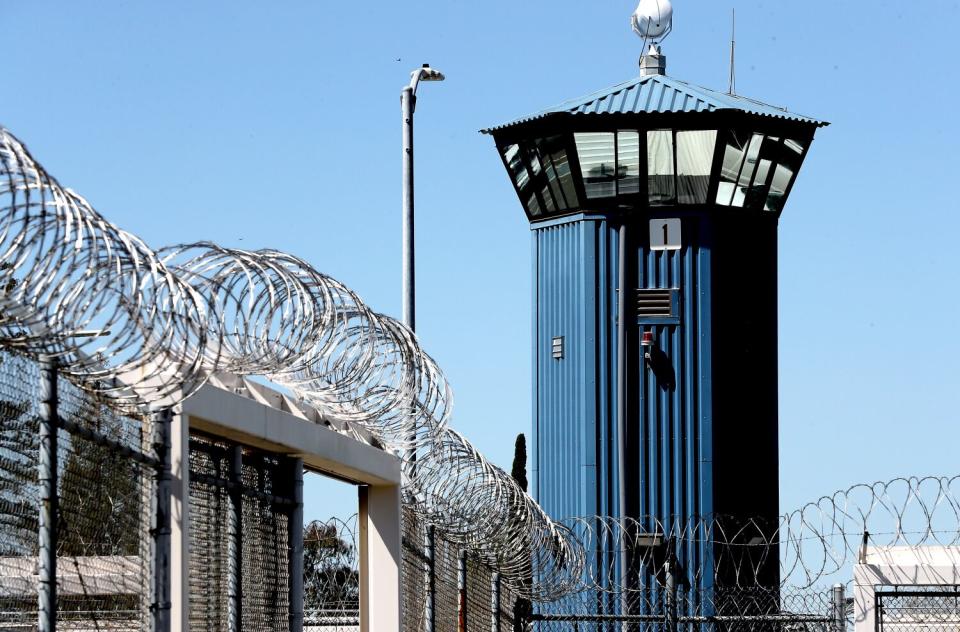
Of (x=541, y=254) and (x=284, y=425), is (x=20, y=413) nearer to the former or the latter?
(x=284, y=425)

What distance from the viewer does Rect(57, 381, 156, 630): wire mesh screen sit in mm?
6488

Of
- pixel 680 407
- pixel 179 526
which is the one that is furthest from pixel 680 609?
pixel 179 526

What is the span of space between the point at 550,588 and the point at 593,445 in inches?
236

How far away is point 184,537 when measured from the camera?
756 cm

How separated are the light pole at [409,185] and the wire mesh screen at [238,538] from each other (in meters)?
6.56

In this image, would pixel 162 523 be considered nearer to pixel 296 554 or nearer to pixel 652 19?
pixel 296 554

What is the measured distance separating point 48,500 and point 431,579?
7345 mm

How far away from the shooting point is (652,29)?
24.8 metres

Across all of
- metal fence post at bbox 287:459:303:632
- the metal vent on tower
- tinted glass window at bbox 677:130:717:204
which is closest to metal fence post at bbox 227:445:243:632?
metal fence post at bbox 287:459:303:632

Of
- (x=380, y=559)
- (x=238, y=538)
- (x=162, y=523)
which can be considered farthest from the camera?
(x=380, y=559)

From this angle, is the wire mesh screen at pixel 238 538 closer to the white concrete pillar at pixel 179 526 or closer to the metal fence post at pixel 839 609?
the white concrete pillar at pixel 179 526

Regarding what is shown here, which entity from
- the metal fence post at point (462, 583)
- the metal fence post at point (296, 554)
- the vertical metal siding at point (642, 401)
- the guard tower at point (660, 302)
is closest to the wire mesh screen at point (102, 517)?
the metal fence post at point (296, 554)

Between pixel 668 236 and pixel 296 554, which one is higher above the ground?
pixel 668 236

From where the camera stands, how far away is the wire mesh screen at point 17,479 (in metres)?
5.92
